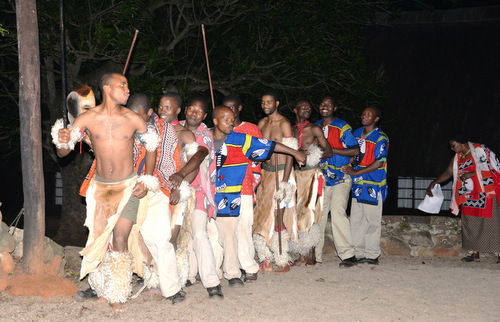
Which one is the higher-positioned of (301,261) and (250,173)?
(250,173)

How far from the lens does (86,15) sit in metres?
8.42

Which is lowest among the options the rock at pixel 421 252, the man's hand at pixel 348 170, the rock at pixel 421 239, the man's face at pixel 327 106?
the rock at pixel 421 252

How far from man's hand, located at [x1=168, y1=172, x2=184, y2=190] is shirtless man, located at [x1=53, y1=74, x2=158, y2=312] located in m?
0.29

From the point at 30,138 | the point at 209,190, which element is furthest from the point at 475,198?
the point at 30,138

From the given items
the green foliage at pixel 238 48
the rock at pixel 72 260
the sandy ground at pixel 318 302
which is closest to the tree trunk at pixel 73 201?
the green foliage at pixel 238 48

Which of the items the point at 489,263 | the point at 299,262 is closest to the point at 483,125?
the point at 489,263

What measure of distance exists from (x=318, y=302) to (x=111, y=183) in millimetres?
2167

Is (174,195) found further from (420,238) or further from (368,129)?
(420,238)

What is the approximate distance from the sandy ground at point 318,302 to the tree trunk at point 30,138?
47 cm

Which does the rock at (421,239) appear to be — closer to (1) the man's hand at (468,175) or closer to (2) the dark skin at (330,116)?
(1) the man's hand at (468,175)

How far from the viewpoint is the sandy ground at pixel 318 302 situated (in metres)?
4.64

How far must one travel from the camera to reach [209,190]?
5.52 metres

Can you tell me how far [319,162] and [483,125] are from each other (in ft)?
24.4

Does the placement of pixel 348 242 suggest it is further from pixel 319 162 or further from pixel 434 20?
pixel 434 20
